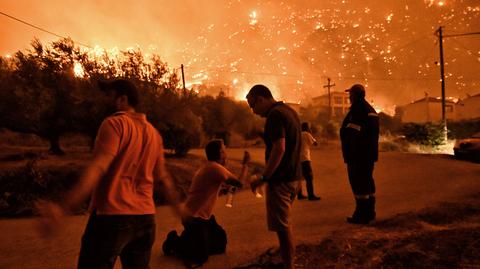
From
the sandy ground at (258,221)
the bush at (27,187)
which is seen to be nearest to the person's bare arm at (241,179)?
the sandy ground at (258,221)

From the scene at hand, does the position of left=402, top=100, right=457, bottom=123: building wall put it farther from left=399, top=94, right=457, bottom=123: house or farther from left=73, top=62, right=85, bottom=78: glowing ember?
left=73, top=62, right=85, bottom=78: glowing ember

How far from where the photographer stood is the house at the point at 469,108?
212 ft

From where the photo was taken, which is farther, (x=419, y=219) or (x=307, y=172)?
(x=307, y=172)

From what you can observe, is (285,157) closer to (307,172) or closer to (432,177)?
(307,172)

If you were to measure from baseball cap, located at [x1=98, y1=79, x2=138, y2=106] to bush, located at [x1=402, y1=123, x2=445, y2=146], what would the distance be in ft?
85.7

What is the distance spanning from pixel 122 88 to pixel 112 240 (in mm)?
1036

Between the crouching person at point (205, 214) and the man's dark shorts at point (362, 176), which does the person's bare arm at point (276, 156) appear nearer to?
the crouching person at point (205, 214)

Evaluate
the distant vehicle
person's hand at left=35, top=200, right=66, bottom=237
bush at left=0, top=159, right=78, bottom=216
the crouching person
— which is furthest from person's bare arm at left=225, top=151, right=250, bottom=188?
the distant vehicle

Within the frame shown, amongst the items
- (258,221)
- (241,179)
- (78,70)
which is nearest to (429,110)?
(78,70)

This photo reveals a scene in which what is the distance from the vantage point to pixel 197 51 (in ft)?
514

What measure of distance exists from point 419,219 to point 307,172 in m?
2.57

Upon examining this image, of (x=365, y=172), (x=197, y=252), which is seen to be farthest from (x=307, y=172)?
(x=197, y=252)

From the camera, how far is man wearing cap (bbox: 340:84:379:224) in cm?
613

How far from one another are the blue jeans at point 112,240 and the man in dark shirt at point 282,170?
1.65m
